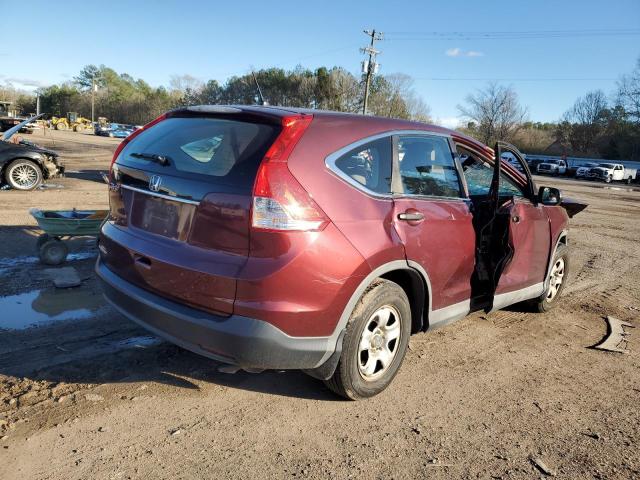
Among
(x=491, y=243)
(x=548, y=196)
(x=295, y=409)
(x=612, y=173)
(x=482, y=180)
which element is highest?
(x=612, y=173)

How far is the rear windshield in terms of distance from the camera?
2746 millimetres

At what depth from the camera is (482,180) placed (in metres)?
4.48

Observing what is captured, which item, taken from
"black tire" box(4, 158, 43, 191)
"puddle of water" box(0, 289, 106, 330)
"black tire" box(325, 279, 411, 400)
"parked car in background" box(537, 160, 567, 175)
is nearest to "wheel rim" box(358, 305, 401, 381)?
"black tire" box(325, 279, 411, 400)

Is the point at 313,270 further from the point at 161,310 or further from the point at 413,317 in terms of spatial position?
the point at 413,317

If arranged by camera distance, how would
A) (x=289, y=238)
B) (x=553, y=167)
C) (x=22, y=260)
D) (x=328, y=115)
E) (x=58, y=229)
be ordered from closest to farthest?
1. (x=289, y=238)
2. (x=328, y=115)
3. (x=58, y=229)
4. (x=22, y=260)
5. (x=553, y=167)

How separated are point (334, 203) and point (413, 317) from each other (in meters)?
1.24

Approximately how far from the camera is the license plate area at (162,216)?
2.84 m

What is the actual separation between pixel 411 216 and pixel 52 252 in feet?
14.2

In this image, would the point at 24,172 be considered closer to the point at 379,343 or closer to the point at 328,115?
the point at 328,115

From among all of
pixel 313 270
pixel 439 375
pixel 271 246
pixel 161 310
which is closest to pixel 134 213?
pixel 161 310

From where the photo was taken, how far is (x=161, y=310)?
2863mm

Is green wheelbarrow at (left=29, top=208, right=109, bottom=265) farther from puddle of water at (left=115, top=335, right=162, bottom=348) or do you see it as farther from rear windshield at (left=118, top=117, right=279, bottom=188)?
rear windshield at (left=118, top=117, right=279, bottom=188)

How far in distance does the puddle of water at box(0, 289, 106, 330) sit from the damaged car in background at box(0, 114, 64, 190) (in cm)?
780

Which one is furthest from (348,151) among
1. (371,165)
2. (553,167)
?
(553,167)
